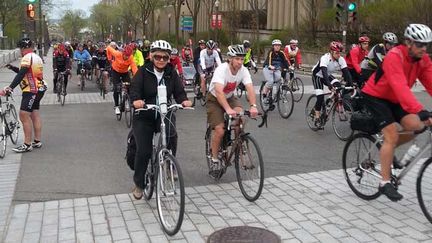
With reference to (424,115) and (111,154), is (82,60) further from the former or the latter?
(424,115)

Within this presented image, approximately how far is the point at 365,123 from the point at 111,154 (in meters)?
4.36

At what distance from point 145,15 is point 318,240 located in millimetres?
67191

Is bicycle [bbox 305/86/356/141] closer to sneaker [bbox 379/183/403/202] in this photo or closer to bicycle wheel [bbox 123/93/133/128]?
bicycle wheel [bbox 123/93/133/128]

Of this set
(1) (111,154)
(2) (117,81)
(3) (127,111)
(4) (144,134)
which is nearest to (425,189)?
(4) (144,134)

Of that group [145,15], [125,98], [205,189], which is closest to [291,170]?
[205,189]

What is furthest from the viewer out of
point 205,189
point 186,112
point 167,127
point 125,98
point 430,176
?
point 186,112

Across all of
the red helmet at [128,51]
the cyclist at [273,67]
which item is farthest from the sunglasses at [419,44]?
the red helmet at [128,51]

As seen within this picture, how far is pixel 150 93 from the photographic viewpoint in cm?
550

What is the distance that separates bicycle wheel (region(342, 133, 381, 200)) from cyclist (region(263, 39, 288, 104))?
6.59m

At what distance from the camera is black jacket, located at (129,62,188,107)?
5418 millimetres

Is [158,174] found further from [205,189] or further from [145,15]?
[145,15]

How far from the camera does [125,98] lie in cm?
1175

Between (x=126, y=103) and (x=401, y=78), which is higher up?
(x=401, y=78)

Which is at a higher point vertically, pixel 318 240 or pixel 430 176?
pixel 430 176
